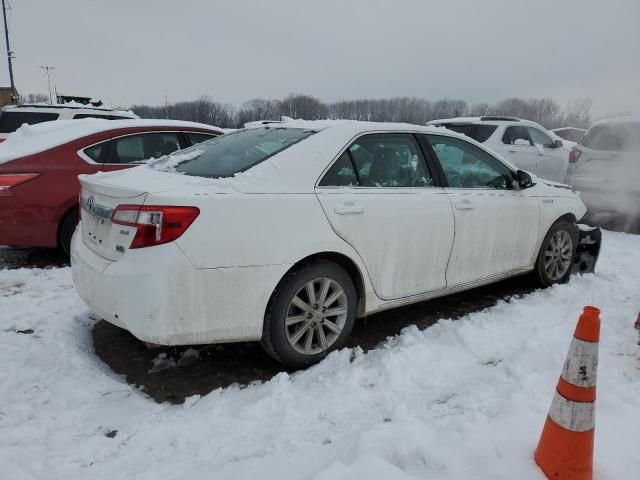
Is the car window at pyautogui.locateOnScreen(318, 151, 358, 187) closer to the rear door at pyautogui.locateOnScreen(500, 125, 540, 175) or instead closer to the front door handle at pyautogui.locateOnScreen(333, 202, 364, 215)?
the front door handle at pyautogui.locateOnScreen(333, 202, 364, 215)

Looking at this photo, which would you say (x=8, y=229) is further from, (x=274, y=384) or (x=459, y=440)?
(x=459, y=440)

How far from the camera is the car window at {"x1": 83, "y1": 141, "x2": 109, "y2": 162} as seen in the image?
5203 millimetres

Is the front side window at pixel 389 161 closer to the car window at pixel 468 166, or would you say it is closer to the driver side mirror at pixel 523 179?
the car window at pixel 468 166

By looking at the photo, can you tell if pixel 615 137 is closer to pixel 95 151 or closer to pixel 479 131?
pixel 479 131

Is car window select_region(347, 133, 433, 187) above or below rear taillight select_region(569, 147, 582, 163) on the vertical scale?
above

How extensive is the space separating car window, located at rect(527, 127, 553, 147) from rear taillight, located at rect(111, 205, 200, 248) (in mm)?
9937

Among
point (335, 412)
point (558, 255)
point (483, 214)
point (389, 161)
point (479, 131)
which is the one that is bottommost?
point (335, 412)

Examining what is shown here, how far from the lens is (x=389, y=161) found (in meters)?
3.52

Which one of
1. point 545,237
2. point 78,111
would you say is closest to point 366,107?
point 78,111

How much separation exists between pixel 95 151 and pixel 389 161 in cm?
347

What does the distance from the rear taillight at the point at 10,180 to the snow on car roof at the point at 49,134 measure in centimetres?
19

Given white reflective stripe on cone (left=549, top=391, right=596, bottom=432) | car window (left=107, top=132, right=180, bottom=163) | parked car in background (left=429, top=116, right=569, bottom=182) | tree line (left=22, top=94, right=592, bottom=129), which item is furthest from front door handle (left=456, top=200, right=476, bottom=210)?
tree line (left=22, top=94, right=592, bottom=129)

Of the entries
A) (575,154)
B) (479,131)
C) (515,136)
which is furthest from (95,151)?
(515,136)

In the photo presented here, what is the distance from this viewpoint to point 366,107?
7956 cm
